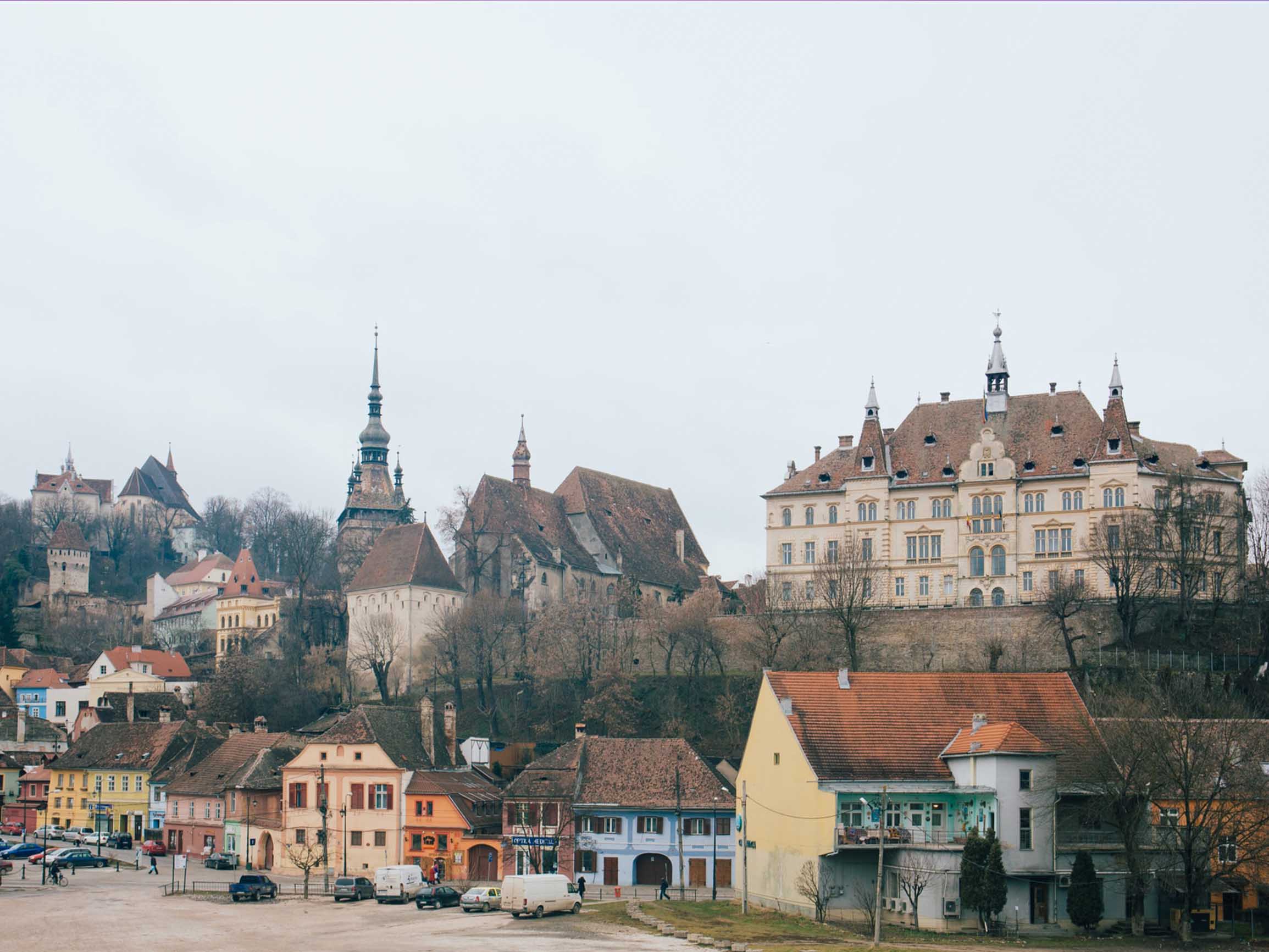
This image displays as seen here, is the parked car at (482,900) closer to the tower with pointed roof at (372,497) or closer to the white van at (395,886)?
the white van at (395,886)

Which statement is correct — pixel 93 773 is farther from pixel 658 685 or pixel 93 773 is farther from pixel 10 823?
pixel 658 685

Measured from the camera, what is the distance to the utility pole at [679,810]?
7075 cm

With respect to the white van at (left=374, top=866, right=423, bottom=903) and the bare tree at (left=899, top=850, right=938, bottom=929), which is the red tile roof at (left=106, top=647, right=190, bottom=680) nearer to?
the white van at (left=374, top=866, right=423, bottom=903)

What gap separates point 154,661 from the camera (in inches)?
5399

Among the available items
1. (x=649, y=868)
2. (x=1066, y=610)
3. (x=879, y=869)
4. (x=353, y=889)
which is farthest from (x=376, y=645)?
(x=879, y=869)

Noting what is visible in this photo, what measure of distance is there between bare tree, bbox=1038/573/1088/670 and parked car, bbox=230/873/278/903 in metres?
44.1

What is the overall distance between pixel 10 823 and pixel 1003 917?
67.8 meters

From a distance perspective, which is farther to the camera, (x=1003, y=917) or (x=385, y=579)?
(x=385, y=579)

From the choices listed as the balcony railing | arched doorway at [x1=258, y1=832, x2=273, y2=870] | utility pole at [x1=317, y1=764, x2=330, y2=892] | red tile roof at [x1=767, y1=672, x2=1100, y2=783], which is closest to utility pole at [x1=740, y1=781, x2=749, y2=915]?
the balcony railing

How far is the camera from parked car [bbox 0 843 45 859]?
78500 millimetres

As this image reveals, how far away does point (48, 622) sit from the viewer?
169625 millimetres

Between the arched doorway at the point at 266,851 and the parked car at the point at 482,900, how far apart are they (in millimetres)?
22701

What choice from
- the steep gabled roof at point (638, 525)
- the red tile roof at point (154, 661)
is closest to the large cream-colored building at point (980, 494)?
the steep gabled roof at point (638, 525)

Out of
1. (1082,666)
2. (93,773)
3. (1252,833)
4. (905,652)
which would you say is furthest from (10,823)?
(1252,833)
